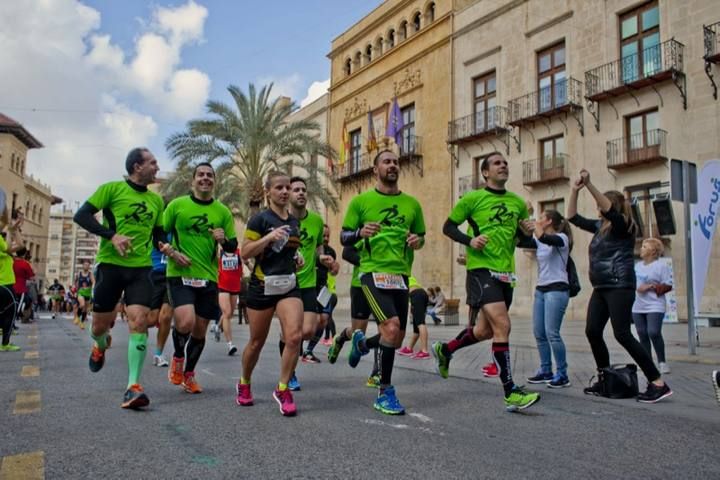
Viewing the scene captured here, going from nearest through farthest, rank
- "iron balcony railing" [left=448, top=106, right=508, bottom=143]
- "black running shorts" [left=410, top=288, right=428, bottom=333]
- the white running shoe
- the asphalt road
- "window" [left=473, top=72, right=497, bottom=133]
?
the asphalt road < the white running shoe < "black running shorts" [left=410, top=288, right=428, bottom=333] < "iron balcony railing" [left=448, top=106, right=508, bottom=143] < "window" [left=473, top=72, right=497, bottom=133]

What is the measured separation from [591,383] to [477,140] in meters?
23.1

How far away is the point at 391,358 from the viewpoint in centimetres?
519

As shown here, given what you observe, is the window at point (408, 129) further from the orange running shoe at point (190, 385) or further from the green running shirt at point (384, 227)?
the orange running shoe at point (190, 385)

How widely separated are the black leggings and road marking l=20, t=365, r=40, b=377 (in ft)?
19.2

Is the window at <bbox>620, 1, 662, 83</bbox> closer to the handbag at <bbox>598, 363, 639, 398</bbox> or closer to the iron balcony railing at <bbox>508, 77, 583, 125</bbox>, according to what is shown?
the iron balcony railing at <bbox>508, 77, 583, 125</bbox>

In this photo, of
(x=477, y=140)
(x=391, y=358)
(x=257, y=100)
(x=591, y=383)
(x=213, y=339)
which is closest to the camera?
(x=391, y=358)

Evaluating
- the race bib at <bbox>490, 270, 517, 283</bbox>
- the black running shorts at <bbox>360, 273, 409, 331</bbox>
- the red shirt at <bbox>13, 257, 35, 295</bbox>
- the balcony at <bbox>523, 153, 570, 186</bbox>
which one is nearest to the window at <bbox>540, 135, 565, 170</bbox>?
the balcony at <bbox>523, 153, 570, 186</bbox>

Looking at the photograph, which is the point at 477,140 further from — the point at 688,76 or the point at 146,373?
the point at 146,373

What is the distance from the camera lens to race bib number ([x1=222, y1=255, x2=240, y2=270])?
31.0 ft

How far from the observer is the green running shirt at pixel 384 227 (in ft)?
17.7

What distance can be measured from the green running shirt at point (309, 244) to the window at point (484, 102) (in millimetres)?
22527

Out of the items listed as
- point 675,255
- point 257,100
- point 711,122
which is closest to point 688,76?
point 711,122

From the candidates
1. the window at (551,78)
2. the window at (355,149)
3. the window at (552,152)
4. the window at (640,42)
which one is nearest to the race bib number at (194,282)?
the window at (640,42)

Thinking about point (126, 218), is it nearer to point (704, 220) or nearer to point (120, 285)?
point (120, 285)
